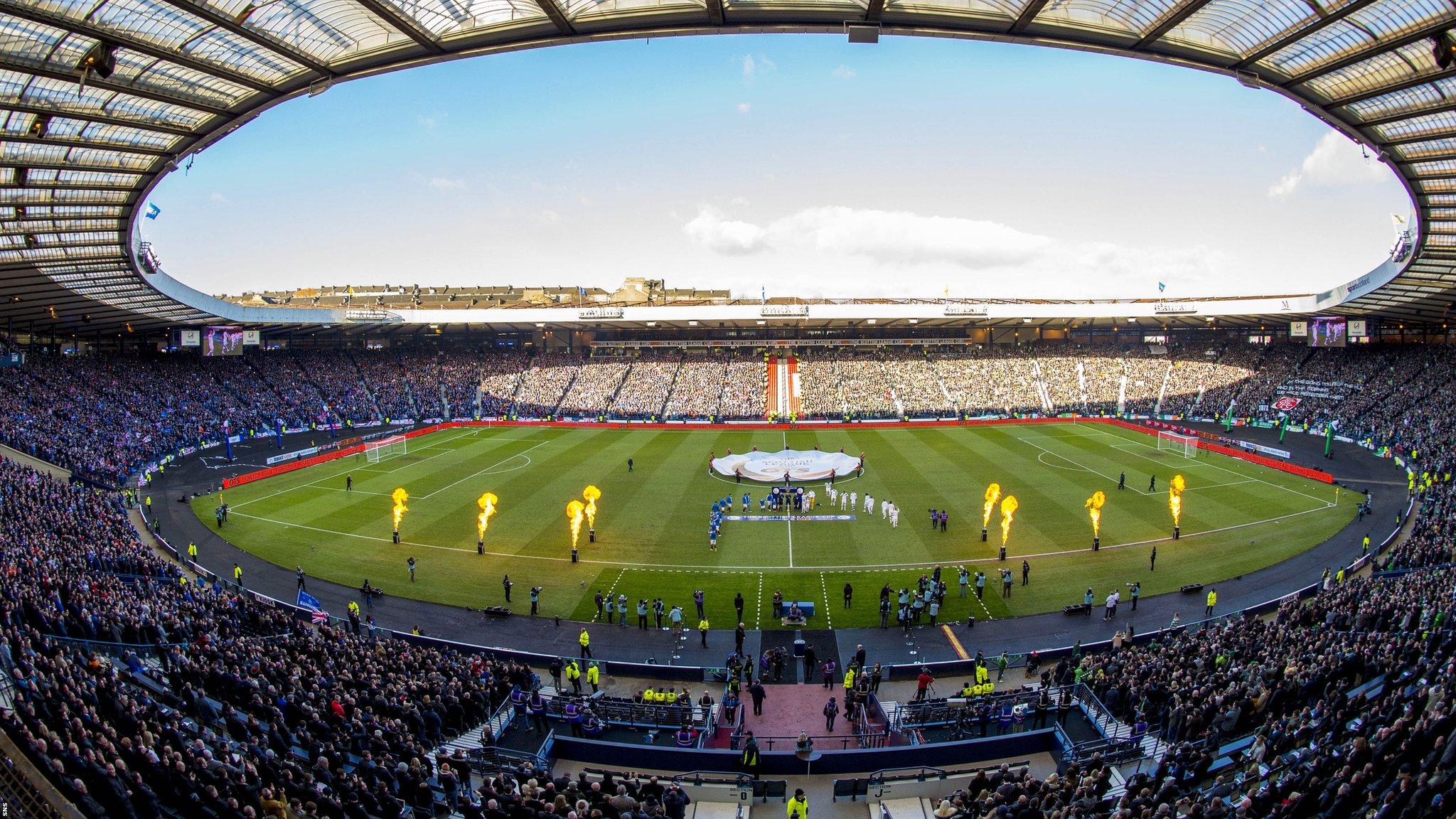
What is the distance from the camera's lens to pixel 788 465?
44438 millimetres

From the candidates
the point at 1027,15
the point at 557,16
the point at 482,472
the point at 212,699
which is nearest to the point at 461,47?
the point at 557,16

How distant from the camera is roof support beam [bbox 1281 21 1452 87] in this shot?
16547 mm

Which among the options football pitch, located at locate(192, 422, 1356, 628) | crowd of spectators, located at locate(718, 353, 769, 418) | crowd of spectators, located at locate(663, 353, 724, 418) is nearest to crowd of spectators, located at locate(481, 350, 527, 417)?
crowd of spectators, located at locate(663, 353, 724, 418)

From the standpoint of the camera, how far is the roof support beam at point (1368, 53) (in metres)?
16.5

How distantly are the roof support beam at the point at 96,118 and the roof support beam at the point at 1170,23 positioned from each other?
28.1 m

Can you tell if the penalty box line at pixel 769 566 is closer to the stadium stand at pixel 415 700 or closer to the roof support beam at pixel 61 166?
the stadium stand at pixel 415 700

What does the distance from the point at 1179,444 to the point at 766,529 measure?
113 feet

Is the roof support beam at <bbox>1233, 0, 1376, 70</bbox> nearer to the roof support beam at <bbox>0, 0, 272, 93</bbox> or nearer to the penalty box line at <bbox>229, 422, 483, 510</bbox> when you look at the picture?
the roof support beam at <bbox>0, 0, 272, 93</bbox>

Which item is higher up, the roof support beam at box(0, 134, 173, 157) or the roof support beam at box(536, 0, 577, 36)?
the roof support beam at box(0, 134, 173, 157)

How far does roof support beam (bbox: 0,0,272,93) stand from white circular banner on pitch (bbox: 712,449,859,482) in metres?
29.6

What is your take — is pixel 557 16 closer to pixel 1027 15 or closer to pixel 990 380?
pixel 1027 15

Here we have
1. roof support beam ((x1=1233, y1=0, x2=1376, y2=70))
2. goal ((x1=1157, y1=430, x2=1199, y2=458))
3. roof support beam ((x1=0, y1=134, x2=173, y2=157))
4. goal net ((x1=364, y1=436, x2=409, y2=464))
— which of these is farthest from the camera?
goal net ((x1=364, y1=436, x2=409, y2=464))

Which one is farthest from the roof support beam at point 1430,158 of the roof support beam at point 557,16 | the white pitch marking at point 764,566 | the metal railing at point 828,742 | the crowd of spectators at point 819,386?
the crowd of spectators at point 819,386

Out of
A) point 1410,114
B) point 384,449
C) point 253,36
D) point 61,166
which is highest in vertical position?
point 1410,114
